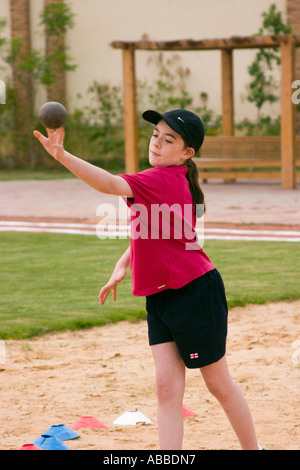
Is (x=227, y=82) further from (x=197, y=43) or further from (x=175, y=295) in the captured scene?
(x=175, y=295)

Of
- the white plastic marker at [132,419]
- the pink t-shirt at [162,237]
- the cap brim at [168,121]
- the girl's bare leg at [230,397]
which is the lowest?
the white plastic marker at [132,419]

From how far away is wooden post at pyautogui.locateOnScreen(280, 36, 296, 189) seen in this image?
51.0 feet

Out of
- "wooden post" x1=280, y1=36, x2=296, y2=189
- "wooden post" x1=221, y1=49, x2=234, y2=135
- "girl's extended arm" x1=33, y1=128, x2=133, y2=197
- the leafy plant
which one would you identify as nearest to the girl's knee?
"girl's extended arm" x1=33, y1=128, x2=133, y2=197

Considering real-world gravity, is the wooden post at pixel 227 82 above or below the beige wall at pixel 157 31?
below

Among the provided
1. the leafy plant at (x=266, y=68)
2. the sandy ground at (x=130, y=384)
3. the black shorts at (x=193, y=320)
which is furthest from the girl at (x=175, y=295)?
the leafy plant at (x=266, y=68)

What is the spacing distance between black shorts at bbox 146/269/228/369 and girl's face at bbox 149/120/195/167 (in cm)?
53

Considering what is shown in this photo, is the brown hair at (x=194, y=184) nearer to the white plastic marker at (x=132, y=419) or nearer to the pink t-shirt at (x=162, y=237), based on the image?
the pink t-shirt at (x=162, y=237)

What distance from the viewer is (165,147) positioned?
3408 millimetres

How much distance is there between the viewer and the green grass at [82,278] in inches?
261

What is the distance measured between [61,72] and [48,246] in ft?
49.2

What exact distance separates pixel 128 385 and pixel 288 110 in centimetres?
1161

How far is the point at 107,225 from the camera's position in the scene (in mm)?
12211

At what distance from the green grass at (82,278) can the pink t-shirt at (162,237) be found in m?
3.08

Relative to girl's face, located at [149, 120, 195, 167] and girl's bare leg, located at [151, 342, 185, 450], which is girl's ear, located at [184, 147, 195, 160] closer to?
girl's face, located at [149, 120, 195, 167]
